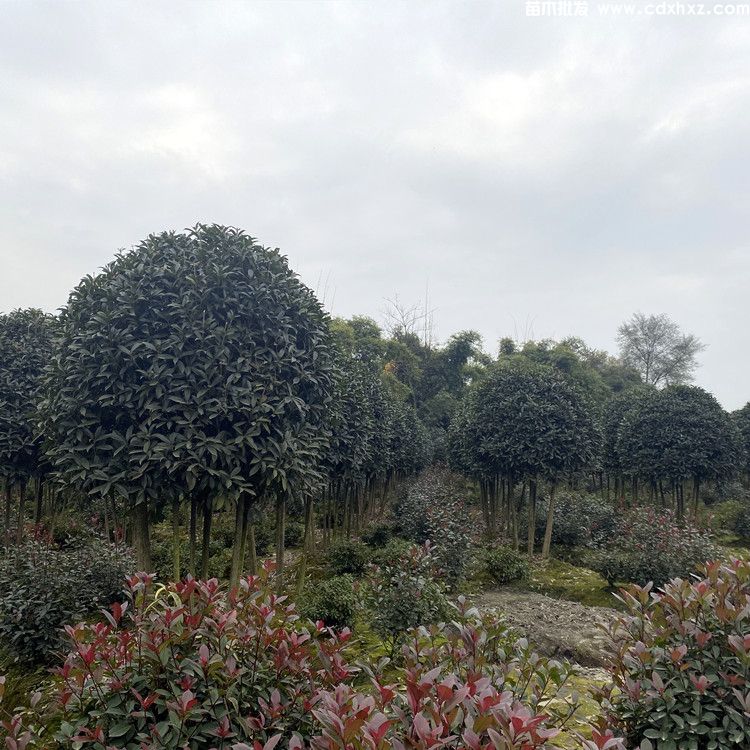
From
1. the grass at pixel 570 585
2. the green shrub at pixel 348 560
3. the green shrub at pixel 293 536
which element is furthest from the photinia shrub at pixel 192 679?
the green shrub at pixel 293 536

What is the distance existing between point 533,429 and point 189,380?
8057mm

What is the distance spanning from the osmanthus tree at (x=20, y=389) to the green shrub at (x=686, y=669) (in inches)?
292

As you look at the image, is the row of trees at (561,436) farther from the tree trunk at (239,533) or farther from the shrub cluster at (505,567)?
the tree trunk at (239,533)

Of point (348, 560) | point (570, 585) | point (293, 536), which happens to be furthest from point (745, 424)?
point (348, 560)

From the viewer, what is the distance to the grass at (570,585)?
8.70m

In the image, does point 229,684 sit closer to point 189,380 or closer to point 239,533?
point 189,380

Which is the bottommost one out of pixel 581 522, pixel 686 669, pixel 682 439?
pixel 581 522

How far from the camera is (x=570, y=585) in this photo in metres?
9.40

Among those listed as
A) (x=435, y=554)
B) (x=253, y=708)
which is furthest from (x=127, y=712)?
(x=435, y=554)

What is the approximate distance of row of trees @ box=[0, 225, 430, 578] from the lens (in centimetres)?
437

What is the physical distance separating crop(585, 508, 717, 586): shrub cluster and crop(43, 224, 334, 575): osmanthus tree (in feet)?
20.3

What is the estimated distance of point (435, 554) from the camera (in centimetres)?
815

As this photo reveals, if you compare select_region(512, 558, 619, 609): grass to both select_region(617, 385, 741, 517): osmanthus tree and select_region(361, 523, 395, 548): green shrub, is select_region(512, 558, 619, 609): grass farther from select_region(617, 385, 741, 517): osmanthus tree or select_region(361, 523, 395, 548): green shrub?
select_region(617, 385, 741, 517): osmanthus tree

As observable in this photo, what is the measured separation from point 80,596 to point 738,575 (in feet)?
19.9
